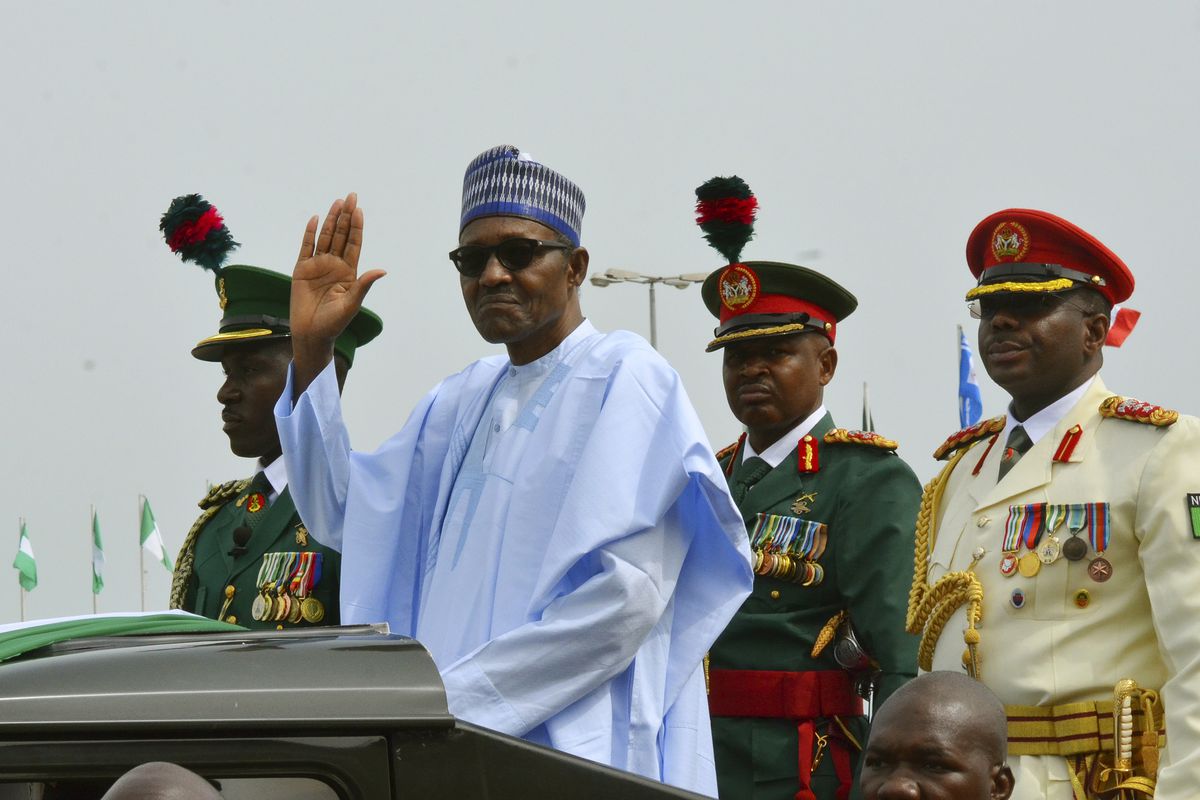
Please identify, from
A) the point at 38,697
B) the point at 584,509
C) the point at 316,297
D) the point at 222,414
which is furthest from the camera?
the point at 222,414

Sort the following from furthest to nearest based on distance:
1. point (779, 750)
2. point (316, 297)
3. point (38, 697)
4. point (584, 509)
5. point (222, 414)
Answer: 1. point (222, 414)
2. point (779, 750)
3. point (316, 297)
4. point (584, 509)
5. point (38, 697)

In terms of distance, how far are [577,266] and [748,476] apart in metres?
1.66

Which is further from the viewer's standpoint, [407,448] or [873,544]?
[873,544]

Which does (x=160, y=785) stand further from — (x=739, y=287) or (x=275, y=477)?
(x=739, y=287)

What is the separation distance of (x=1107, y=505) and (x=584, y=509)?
1.51 meters

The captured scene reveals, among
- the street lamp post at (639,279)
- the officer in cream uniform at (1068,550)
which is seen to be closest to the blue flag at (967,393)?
the street lamp post at (639,279)

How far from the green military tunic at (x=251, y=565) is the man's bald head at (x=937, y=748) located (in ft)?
8.15

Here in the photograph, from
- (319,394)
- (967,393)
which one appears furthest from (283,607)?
(967,393)

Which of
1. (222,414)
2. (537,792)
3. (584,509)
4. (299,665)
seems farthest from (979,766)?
(222,414)

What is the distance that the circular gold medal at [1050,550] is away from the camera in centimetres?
462

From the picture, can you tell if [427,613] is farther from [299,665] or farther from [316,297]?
[299,665]

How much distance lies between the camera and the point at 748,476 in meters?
6.18

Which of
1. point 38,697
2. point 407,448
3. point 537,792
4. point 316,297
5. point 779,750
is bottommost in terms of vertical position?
point 779,750

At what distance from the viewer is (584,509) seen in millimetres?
4082
